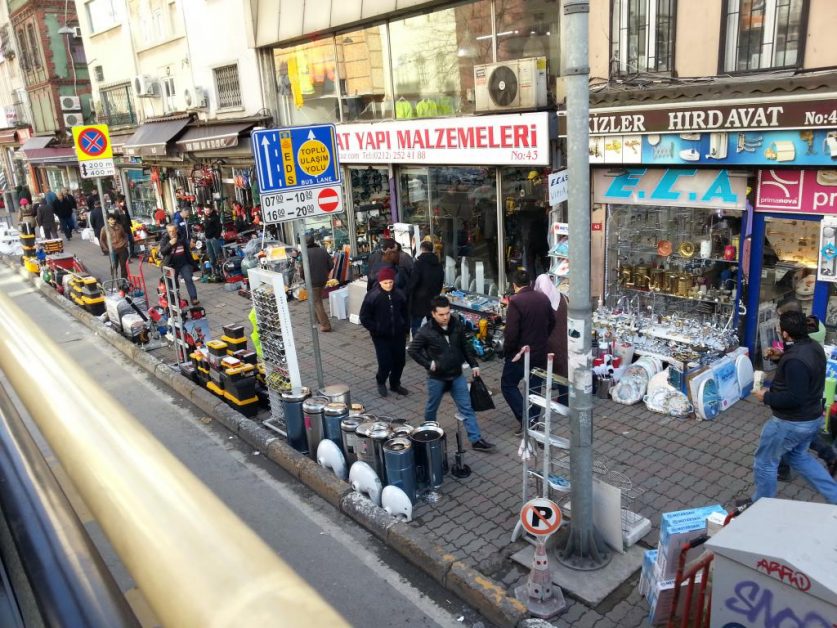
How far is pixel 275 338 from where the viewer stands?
7.93 meters

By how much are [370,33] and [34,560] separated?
13.5 metres

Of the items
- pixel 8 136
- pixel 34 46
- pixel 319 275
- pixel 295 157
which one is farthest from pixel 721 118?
pixel 8 136

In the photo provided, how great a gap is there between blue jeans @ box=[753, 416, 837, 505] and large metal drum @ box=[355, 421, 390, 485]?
10.8 feet

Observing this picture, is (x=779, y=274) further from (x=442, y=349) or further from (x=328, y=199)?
(x=328, y=199)

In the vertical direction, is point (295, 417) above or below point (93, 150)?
below

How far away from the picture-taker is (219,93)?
18.4 m

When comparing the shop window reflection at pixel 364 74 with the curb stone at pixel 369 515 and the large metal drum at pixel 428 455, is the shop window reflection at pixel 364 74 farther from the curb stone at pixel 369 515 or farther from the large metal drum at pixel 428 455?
the large metal drum at pixel 428 455

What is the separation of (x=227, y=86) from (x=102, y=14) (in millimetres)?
9732

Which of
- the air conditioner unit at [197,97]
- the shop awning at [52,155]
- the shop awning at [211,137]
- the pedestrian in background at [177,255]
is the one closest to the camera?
the pedestrian in background at [177,255]

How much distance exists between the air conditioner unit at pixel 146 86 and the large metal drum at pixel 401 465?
64.0ft

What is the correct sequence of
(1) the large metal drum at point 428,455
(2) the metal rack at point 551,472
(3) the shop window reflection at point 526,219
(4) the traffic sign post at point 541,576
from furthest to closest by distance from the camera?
(3) the shop window reflection at point 526,219 < (1) the large metal drum at point 428,455 < (2) the metal rack at point 551,472 < (4) the traffic sign post at point 541,576

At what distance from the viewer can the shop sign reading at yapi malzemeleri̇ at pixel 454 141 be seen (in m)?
9.75

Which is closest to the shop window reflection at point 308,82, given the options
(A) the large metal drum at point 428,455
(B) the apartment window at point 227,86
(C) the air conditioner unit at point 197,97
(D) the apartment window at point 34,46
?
(B) the apartment window at point 227,86

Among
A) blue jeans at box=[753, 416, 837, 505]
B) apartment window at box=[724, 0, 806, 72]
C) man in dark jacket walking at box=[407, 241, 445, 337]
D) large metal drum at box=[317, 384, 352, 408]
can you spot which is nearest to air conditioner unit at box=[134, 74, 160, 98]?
man in dark jacket walking at box=[407, 241, 445, 337]
